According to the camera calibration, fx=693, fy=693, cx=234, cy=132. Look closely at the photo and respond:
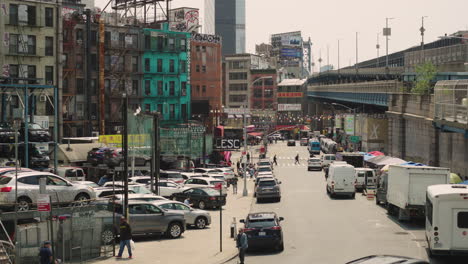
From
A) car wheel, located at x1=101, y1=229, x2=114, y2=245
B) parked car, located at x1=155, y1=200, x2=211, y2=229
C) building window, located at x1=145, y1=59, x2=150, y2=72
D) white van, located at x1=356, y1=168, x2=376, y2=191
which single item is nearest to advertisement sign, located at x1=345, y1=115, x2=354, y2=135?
building window, located at x1=145, y1=59, x2=150, y2=72

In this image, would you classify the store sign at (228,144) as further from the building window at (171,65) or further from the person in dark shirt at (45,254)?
the person in dark shirt at (45,254)

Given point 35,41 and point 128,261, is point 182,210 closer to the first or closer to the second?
point 128,261

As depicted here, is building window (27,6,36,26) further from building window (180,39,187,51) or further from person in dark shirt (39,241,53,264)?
person in dark shirt (39,241,53,264)

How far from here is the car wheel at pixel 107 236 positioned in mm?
26775

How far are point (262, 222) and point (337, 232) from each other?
6006mm

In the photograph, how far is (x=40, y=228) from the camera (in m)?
23.3

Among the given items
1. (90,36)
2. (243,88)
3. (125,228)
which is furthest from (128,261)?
(243,88)

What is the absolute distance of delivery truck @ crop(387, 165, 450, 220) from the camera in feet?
106

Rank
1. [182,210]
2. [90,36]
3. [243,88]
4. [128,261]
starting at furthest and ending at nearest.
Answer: [243,88]
[90,36]
[182,210]
[128,261]

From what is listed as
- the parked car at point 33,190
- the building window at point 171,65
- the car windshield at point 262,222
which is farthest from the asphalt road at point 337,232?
the building window at point 171,65

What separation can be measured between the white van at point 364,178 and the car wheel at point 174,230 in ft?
81.4

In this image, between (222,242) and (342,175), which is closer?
(222,242)

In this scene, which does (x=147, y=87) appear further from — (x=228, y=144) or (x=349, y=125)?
(x=349, y=125)

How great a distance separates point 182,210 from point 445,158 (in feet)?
82.5
